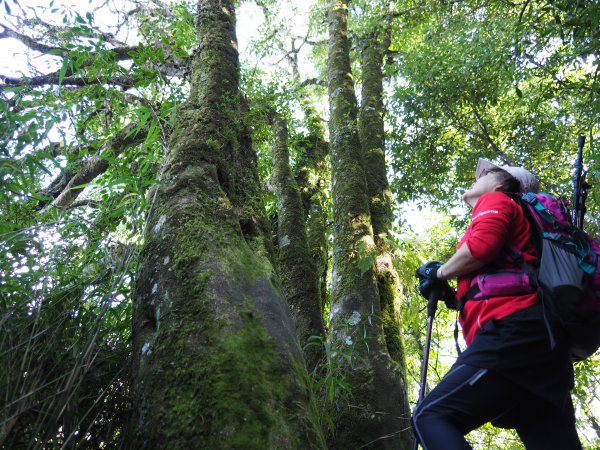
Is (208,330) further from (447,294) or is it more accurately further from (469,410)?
(447,294)

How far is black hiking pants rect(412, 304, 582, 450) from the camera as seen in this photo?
6.20ft

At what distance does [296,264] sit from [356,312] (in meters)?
1.23

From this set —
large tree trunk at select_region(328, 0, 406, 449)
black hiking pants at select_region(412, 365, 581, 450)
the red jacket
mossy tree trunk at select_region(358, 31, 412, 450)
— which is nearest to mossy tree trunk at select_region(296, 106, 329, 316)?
mossy tree trunk at select_region(358, 31, 412, 450)

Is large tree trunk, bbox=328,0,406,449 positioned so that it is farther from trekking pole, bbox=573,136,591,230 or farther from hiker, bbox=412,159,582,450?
trekking pole, bbox=573,136,591,230

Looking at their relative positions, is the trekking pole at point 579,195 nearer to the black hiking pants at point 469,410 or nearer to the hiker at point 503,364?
the hiker at point 503,364

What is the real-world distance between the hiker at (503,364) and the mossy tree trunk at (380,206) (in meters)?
0.87

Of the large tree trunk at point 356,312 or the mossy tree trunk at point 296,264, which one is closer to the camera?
the large tree trunk at point 356,312

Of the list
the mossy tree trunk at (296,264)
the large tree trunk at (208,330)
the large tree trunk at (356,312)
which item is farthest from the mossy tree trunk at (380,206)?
the large tree trunk at (208,330)

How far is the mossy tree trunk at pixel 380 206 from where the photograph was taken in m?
3.38

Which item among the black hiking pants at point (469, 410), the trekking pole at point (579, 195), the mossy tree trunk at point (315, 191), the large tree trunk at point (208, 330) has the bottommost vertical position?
the black hiking pants at point (469, 410)

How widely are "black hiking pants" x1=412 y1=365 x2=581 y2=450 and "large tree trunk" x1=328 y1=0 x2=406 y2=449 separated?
0.77 metres

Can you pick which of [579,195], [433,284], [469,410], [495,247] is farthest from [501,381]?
[579,195]

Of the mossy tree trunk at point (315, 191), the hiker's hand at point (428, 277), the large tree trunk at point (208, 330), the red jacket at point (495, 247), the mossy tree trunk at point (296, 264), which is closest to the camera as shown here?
the large tree trunk at point (208, 330)

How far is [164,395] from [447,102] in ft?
23.9
